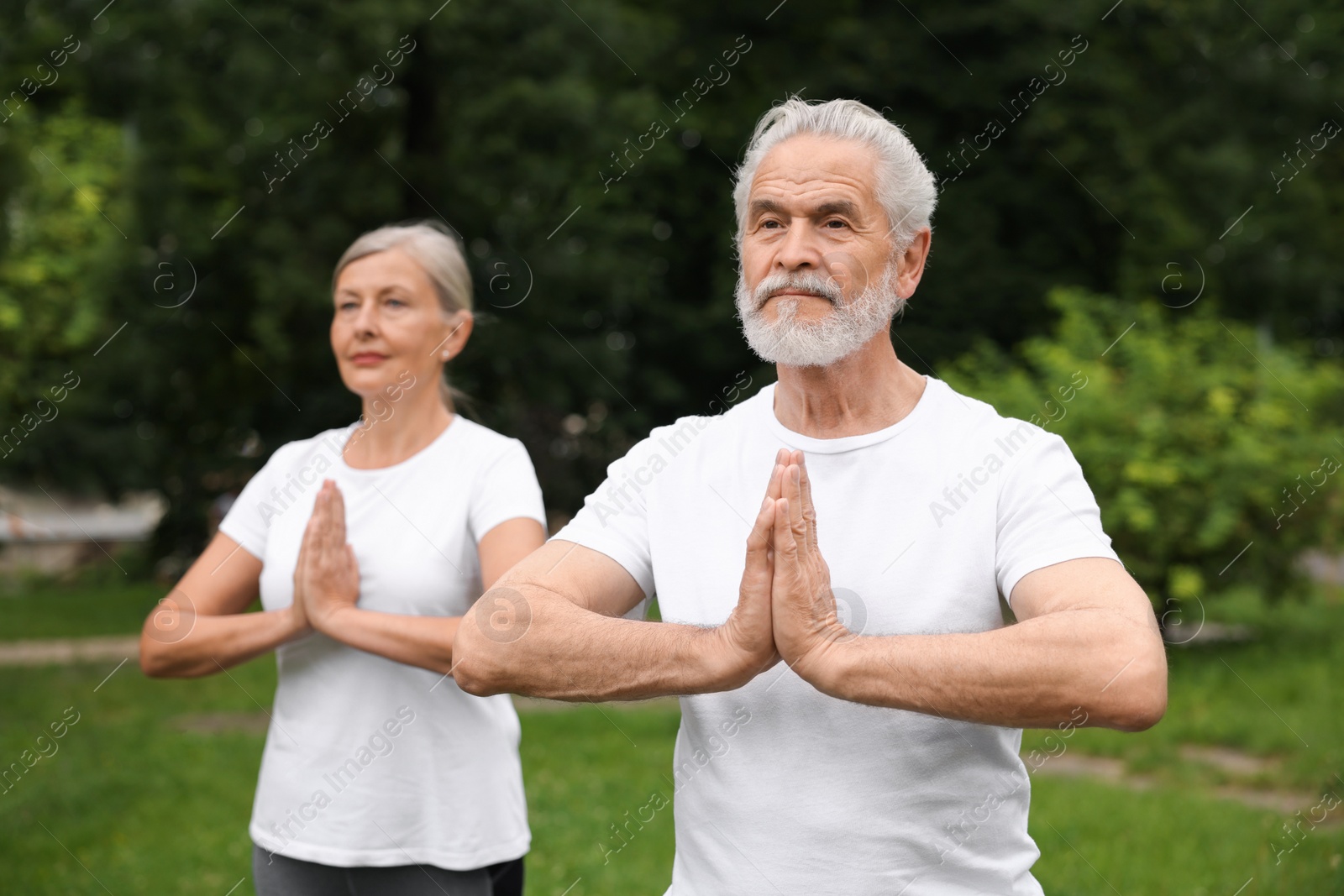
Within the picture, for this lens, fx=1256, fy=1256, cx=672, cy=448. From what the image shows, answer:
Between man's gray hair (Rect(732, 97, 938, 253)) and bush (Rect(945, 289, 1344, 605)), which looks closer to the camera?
man's gray hair (Rect(732, 97, 938, 253))

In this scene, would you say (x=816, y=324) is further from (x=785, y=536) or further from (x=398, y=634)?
(x=398, y=634)

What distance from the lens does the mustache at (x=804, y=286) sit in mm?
2252

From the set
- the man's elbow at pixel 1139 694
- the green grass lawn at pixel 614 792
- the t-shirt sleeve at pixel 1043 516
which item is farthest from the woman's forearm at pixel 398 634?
the green grass lawn at pixel 614 792

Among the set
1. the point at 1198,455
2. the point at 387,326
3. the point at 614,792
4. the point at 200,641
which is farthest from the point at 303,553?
the point at 1198,455

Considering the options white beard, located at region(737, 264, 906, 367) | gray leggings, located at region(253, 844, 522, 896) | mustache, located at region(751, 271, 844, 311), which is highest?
mustache, located at region(751, 271, 844, 311)

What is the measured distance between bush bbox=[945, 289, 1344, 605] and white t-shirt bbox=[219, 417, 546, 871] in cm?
845

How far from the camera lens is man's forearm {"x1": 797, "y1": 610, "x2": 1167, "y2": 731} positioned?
72.1 inches

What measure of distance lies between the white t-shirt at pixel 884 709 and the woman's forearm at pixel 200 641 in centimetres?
119

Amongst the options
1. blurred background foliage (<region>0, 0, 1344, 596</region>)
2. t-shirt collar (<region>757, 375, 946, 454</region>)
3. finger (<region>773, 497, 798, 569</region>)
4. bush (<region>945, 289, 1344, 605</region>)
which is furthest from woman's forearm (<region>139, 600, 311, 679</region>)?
bush (<region>945, 289, 1344, 605</region>)

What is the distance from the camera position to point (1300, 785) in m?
6.97

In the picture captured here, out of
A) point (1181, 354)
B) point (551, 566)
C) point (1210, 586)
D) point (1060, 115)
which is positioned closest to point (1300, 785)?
point (1210, 586)

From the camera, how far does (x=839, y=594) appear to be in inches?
83.8

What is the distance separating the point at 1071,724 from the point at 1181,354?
10.5 metres

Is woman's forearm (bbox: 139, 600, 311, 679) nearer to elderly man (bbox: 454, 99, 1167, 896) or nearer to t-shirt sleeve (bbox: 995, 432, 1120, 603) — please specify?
elderly man (bbox: 454, 99, 1167, 896)
